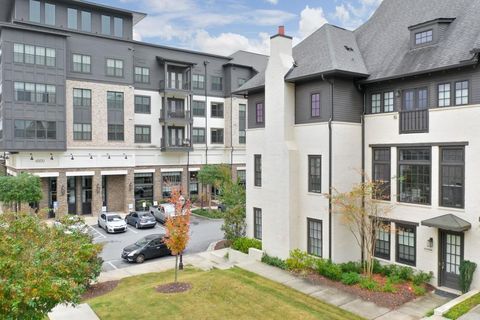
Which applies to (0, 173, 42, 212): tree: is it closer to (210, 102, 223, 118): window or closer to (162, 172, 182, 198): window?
(162, 172, 182, 198): window

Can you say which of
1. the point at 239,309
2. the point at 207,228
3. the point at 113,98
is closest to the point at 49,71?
the point at 113,98

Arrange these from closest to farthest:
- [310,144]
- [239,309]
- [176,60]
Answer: [239,309], [310,144], [176,60]

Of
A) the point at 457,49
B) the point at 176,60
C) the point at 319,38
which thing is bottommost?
the point at 457,49

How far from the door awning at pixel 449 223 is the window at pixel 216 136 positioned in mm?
33307

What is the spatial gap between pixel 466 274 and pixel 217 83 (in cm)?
3703

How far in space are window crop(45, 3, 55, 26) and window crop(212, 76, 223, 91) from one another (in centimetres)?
1830

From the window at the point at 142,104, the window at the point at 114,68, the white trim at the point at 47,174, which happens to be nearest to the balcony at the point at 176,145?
the window at the point at 142,104

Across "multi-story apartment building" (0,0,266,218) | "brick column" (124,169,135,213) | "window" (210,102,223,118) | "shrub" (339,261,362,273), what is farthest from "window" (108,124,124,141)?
"shrub" (339,261,362,273)

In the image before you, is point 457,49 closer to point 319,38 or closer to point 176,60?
point 319,38

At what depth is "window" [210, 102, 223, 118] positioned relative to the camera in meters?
46.9

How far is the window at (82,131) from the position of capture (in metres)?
36.3

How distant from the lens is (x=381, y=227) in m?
17.6

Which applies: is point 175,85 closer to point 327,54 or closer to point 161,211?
point 161,211

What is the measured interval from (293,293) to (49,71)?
2952cm
